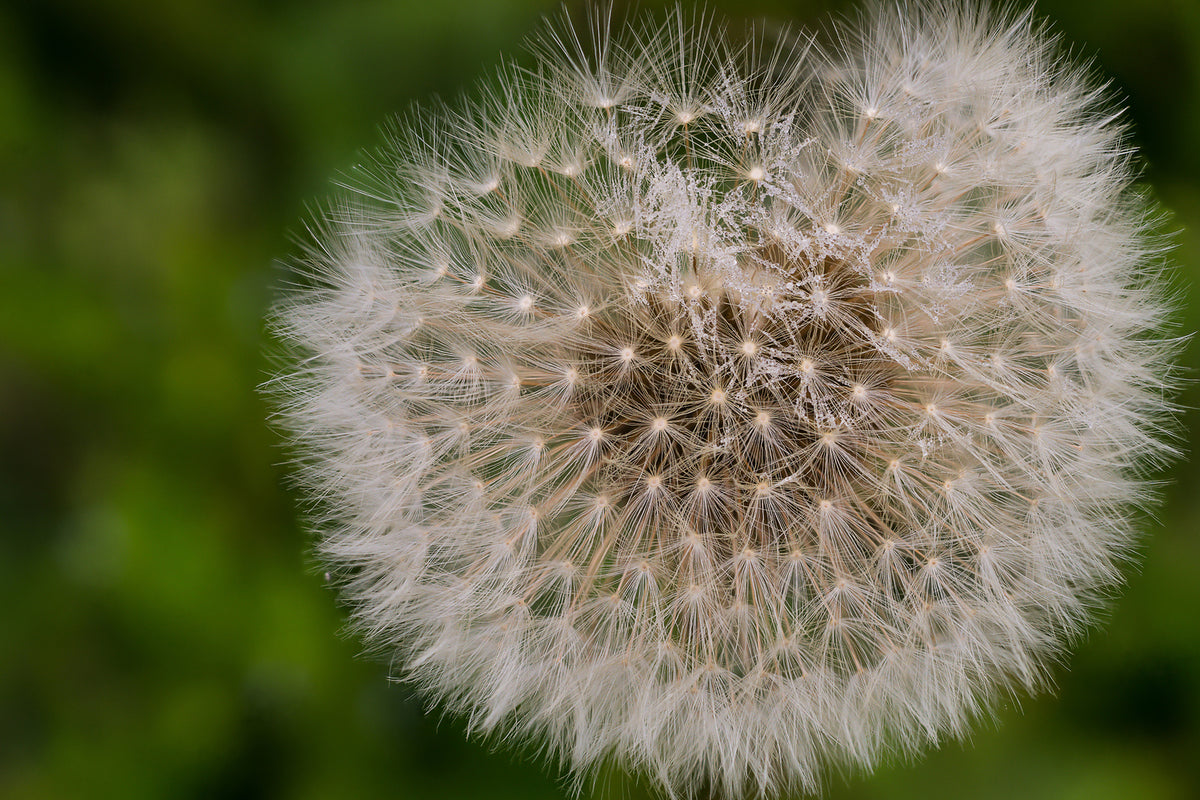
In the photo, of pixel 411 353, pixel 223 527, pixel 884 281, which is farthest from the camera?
pixel 223 527

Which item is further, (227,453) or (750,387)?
(227,453)

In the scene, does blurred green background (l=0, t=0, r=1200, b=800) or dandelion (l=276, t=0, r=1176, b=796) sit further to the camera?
blurred green background (l=0, t=0, r=1200, b=800)

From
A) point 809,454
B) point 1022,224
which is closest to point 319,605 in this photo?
point 809,454

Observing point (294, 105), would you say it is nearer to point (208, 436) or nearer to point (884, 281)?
point (208, 436)

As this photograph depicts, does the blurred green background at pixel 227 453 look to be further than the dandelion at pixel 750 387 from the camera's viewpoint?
Yes
